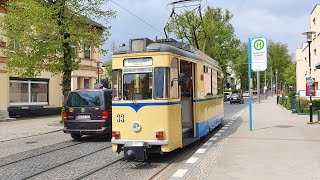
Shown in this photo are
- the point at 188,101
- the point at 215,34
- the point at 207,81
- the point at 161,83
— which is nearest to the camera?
the point at 161,83

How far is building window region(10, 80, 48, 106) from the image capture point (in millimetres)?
28109

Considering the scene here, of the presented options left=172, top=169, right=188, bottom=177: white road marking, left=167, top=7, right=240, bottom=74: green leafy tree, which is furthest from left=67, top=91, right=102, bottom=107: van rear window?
left=167, top=7, right=240, bottom=74: green leafy tree

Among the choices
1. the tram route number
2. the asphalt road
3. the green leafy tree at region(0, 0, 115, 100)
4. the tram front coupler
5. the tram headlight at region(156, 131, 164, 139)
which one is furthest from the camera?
the green leafy tree at region(0, 0, 115, 100)

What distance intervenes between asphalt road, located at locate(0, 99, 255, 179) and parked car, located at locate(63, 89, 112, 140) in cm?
90

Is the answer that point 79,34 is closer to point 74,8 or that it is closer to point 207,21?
point 74,8

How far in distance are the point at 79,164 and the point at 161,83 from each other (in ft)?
9.26

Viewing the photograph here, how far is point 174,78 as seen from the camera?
9.69m

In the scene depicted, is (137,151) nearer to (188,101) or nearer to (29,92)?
(188,101)

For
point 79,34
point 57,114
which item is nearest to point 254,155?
point 79,34

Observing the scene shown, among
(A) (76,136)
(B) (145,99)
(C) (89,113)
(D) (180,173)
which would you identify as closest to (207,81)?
(C) (89,113)

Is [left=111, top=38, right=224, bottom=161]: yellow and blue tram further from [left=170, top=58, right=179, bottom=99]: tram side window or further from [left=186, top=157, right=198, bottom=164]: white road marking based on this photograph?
[left=186, top=157, right=198, bottom=164]: white road marking

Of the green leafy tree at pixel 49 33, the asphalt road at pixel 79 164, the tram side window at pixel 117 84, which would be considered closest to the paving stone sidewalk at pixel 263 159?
the asphalt road at pixel 79 164

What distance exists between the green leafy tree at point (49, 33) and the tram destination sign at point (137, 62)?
11233 millimetres

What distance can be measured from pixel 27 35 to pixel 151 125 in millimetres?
13423
